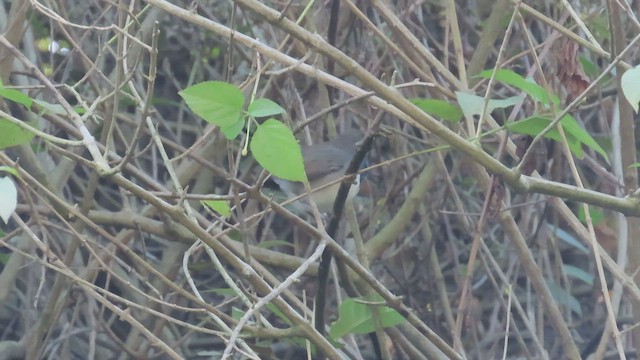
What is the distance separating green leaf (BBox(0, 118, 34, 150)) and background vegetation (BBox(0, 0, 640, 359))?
32cm

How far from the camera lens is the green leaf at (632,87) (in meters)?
1.23

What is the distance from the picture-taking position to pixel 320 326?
2.12 meters

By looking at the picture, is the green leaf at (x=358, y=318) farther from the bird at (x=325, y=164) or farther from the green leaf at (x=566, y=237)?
the green leaf at (x=566, y=237)

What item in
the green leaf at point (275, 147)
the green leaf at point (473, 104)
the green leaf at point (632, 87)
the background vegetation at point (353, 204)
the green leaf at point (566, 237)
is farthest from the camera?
the green leaf at point (566, 237)

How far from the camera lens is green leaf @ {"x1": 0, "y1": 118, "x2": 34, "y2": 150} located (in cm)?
157

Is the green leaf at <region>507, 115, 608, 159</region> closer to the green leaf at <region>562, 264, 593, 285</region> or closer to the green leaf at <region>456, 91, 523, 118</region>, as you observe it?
the green leaf at <region>456, 91, 523, 118</region>

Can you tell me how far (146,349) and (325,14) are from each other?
1074mm

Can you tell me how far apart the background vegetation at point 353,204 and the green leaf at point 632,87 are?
0.56 m

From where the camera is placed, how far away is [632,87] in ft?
4.09

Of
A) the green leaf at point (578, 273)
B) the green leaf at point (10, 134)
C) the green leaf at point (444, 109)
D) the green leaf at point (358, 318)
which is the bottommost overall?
the green leaf at point (578, 273)

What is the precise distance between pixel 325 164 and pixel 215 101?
1781mm

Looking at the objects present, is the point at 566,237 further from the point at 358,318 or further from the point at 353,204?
the point at 358,318

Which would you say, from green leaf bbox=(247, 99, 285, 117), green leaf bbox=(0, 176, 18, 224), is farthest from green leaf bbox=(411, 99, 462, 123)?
green leaf bbox=(0, 176, 18, 224)

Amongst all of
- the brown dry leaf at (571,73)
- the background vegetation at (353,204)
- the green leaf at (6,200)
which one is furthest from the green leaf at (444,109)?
the green leaf at (6,200)
